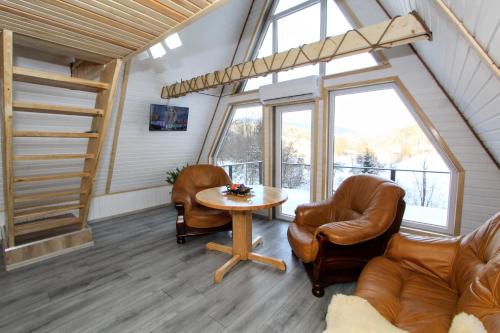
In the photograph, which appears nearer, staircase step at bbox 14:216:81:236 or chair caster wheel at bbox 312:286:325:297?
chair caster wheel at bbox 312:286:325:297

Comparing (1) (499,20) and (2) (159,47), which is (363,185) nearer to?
(1) (499,20)

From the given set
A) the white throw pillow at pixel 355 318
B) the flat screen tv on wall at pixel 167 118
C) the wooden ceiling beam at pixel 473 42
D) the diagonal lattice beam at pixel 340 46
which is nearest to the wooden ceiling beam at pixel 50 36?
the diagonal lattice beam at pixel 340 46

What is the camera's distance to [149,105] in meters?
3.93

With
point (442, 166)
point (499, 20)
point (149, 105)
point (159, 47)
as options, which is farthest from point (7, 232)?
point (442, 166)

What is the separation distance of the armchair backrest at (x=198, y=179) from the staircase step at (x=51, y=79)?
1608mm

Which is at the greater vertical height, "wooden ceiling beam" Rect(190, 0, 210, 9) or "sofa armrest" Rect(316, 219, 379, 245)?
"wooden ceiling beam" Rect(190, 0, 210, 9)

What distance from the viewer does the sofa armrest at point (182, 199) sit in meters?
3.32

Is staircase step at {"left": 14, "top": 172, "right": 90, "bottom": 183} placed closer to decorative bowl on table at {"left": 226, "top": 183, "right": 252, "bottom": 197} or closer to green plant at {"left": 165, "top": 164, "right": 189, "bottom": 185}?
decorative bowl on table at {"left": 226, "top": 183, "right": 252, "bottom": 197}

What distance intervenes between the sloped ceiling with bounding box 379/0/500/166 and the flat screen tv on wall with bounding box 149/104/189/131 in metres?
3.33

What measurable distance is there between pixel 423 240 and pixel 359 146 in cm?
187

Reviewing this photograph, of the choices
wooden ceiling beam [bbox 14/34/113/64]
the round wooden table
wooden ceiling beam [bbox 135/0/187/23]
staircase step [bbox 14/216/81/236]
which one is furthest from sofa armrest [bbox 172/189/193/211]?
wooden ceiling beam [bbox 135/0/187/23]

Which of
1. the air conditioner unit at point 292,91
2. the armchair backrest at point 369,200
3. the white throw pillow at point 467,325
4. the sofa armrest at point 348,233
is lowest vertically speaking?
the white throw pillow at point 467,325

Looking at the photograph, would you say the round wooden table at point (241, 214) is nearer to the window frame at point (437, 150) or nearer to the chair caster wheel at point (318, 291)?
the chair caster wheel at point (318, 291)

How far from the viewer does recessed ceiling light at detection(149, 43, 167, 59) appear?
3.31 metres
